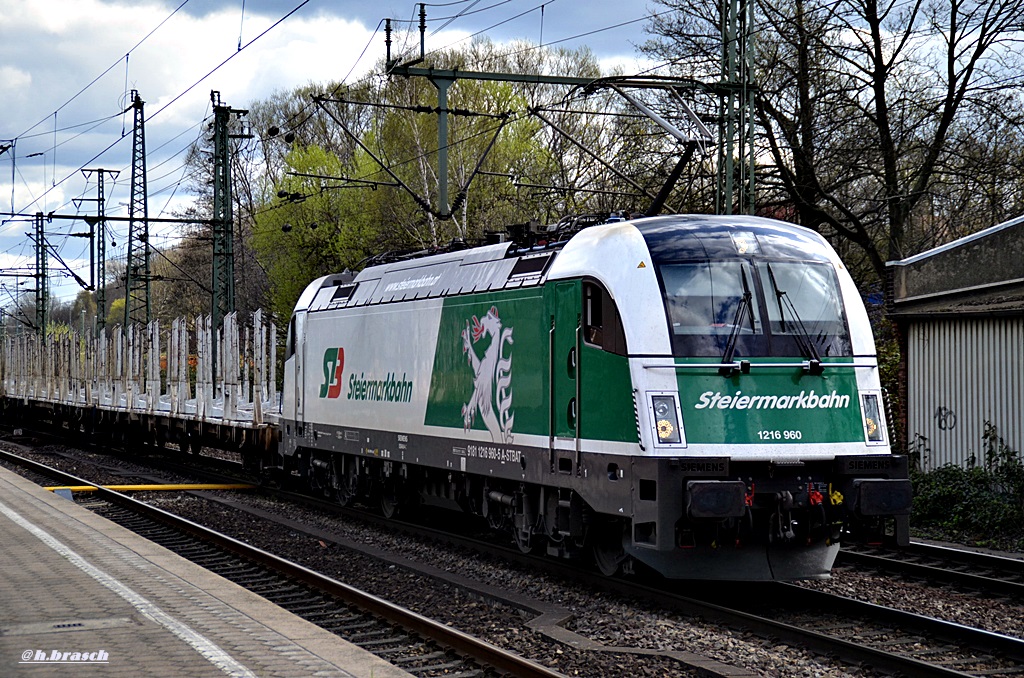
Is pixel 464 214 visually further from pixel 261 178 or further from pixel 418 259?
pixel 261 178

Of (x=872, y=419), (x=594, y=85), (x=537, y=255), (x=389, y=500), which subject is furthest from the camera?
(x=594, y=85)

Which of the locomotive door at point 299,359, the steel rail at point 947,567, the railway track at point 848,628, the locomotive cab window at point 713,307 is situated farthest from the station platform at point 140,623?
the locomotive door at point 299,359

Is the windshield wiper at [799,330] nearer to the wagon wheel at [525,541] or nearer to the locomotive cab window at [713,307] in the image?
the locomotive cab window at [713,307]

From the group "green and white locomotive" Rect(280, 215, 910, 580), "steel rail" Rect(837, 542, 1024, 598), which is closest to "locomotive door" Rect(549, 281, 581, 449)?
"green and white locomotive" Rect(280, 215, 910, 580)

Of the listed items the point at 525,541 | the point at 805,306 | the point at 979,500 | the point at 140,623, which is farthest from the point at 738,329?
the point at 979,500

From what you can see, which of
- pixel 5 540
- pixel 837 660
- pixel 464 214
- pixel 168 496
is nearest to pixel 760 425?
pixel 837 660

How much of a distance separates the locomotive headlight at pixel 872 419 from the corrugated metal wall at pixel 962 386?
541 centimetres

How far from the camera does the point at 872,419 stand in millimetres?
10555

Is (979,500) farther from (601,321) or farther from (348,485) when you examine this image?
(348,485)

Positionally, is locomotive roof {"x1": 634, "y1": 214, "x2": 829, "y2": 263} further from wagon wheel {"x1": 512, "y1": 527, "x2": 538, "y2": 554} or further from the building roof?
the building roof

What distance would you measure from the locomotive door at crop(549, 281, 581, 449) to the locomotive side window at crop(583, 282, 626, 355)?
117 mm

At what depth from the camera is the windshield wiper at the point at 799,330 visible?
10.3 meters

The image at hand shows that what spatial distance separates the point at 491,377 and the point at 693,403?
3.40 meters

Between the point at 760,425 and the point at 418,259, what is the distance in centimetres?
679
